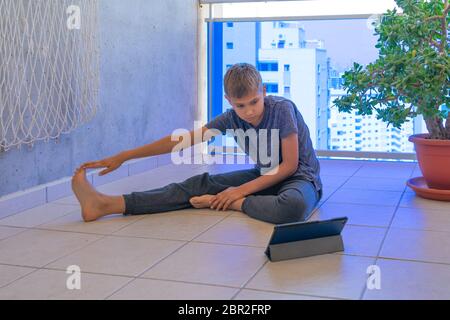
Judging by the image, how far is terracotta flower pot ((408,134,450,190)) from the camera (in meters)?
2.46

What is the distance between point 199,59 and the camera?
4.16m

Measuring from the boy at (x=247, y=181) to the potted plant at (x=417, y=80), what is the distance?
1.52 ft

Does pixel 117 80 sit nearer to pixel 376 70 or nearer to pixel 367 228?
pixel 376 70

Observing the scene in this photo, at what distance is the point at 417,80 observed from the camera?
241 centimetres

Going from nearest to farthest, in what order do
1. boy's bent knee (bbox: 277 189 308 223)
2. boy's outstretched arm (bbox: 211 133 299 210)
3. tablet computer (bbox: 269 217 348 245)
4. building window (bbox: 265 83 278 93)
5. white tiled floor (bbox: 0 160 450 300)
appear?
white tiled floor (bbox: 0 160 450 300)
tablet computer (bbox: 269 217 348 245)
boy's bent knee (bbox: 277 189 308 223)
boy's outstretched arm (bbox: 211 133 299 210)
building window (bbox: 265 83 278 93)

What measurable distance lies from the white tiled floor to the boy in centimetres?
5

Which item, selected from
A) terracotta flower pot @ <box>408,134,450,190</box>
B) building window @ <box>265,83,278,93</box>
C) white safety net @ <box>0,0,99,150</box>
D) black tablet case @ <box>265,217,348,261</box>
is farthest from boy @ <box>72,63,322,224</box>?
building window @ <box>265,83,278,93</box>

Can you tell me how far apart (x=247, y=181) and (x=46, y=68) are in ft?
3.21

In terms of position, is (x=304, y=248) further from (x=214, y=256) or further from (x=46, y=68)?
(x=46, y=68)

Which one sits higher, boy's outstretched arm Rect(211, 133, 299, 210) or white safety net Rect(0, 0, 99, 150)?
white safety net Rect(0, 0, 99, 150)

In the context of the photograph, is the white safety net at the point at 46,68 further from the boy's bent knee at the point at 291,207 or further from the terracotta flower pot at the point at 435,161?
the terracotta flower pot at the point at 435,161

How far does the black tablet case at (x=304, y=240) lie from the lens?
165cm

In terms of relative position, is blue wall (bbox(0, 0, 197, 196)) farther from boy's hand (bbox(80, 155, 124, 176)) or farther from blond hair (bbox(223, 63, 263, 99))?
blond hair (bbox(223, 63, 263, 99))
